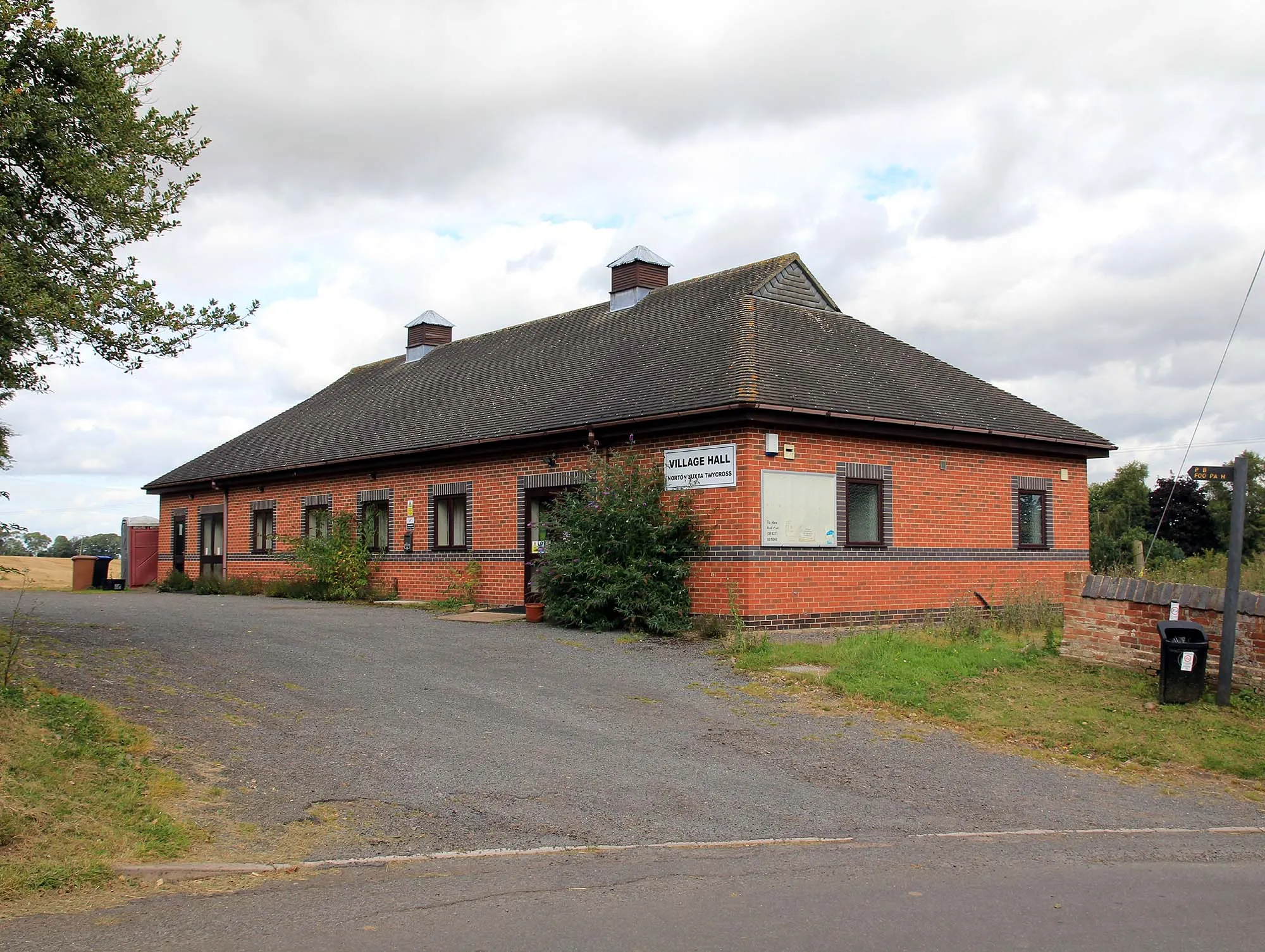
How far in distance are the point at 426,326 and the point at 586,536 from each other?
17.3 m

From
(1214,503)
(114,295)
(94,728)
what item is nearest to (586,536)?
(114,295)

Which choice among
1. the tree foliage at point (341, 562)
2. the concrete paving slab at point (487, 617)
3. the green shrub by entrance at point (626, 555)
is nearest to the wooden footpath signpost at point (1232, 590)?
the green shrub by entrance at point (626, 555)

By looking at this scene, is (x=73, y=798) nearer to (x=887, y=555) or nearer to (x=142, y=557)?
(x=887, y=555)

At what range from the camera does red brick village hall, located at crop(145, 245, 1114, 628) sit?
654 inches

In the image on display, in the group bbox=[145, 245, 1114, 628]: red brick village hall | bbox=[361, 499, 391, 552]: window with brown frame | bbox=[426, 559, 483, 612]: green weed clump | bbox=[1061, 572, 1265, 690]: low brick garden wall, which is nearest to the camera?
bbox=[1061, 572, 1265, 690]: low brick garden wall

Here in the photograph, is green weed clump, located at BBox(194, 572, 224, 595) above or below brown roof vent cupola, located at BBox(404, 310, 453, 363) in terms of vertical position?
below

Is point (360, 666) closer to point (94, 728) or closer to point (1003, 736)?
point (94, 728)

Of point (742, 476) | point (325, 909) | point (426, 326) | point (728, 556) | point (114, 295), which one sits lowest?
point (325, 909)

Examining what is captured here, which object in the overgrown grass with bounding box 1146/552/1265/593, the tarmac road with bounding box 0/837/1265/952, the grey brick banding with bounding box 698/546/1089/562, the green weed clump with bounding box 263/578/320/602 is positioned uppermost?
the grey brick banding with bounding box 698/546/1089/562

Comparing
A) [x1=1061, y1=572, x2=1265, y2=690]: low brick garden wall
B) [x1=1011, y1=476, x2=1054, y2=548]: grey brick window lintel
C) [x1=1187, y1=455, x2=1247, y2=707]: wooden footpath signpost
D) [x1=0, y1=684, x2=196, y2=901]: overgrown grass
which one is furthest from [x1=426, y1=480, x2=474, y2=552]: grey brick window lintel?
[x1=1187, y1=455, x2=1247, y2=707]: wooden footpath signpost

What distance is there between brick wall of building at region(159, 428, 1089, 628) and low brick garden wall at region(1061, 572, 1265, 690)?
184 inches

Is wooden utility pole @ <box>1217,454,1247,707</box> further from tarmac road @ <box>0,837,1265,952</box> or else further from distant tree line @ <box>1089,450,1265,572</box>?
distant tree line @ <box>1089,450,1265,572</box>

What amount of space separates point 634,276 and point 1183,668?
16.9 meters

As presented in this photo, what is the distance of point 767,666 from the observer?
503 inches
